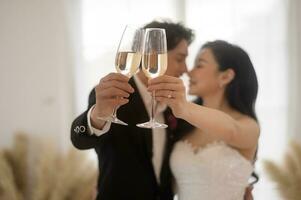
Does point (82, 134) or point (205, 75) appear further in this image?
point (205, 75)

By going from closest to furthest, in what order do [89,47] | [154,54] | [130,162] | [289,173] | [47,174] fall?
[154,54] < [130,162] < [289,173] < [47,174] < [89,47]

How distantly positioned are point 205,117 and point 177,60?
0.40 meters

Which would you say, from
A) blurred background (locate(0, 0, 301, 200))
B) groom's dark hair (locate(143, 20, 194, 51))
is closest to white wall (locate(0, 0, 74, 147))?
blurred background (locate(0, 0, 301, 200))

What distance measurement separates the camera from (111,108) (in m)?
1.02

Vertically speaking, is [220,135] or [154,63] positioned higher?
[154,63]

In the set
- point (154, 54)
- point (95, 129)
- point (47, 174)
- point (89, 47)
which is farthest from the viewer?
point (89, 47)

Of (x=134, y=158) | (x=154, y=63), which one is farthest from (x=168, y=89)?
(x=134, y=158)

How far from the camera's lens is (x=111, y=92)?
3.19ft

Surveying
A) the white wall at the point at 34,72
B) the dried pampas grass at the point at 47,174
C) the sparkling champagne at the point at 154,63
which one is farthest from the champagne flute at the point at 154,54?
the white wall at the point at 34,72

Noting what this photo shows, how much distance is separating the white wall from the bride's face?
1.02 metres

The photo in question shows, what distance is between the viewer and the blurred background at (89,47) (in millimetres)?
2240

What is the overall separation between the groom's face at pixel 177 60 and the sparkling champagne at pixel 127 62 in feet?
1.74

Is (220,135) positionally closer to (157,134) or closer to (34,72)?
(157,134)

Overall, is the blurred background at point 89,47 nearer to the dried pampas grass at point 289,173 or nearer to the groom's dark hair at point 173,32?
the dried pampas grass at point 289,173
